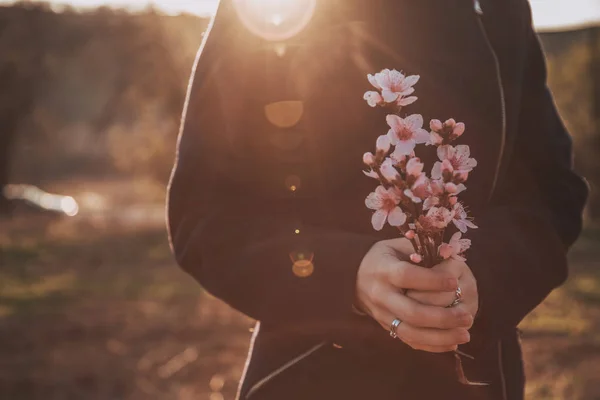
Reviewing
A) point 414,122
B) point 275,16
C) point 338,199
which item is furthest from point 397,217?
point 275,16

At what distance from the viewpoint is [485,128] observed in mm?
1357

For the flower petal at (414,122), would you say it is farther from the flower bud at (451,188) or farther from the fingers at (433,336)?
the fingers at (433,336)

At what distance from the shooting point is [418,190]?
0.93m

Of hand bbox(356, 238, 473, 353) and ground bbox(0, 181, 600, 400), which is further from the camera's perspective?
ground bbox(0, 181, 600, 400)

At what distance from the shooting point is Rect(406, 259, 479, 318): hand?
104cm

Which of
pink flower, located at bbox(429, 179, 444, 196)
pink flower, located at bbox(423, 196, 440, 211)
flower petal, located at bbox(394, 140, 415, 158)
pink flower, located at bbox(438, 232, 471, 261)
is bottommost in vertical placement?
pink flower, located at bbox(438, 232, 471, 261)

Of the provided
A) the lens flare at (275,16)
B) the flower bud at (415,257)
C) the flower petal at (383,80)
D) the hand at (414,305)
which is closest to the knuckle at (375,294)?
the hand at (414,305)

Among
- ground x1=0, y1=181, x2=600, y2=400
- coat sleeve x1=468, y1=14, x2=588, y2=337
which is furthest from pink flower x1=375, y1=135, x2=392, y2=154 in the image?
ground x1=0, y1=181, x2=600, y2=400

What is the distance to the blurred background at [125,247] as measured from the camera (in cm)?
630

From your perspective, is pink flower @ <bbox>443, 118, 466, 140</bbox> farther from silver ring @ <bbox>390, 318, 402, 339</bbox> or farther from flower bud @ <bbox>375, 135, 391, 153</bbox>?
silver ring @ <bbox>390, 318, 402, 339</bbox>

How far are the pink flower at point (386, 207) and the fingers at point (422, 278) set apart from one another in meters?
0.09

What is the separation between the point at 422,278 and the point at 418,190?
14cm

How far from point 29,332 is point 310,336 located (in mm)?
7076

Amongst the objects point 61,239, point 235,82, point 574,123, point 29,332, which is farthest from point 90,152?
point 235,82
